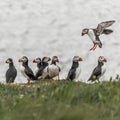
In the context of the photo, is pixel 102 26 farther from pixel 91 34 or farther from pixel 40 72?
pixel 40 72

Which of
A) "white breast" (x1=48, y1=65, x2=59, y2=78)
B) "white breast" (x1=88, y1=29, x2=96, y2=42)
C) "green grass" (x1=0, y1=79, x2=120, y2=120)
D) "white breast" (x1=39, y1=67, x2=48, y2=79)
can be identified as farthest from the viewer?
"white breast" (x1=88, y1=29, x2=96, y2=42)

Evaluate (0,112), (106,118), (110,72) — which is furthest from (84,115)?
(110,72)

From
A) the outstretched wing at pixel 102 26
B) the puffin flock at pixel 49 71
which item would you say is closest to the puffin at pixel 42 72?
the puffin flock at pixel 49 71

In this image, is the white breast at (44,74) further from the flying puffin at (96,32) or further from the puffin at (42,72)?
the flying puffin at (96,32)

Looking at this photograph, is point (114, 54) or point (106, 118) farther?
point (114, 54)

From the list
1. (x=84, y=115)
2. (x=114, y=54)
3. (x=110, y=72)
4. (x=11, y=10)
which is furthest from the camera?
(x=11, y=10)

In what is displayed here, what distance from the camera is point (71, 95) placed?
6.57 metres

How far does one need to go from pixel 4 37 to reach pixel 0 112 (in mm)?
22930

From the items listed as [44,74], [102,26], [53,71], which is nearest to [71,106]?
[53,71]

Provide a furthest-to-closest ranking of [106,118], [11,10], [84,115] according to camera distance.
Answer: [11,10] → [106,118] → [84,115]

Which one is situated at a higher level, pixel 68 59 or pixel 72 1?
pixel 72 1

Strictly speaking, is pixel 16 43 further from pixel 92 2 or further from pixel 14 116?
pixel 14 116

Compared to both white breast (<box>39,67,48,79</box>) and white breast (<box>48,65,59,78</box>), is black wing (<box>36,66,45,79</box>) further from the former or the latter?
white breast (<box>48,65,59,78</box>)

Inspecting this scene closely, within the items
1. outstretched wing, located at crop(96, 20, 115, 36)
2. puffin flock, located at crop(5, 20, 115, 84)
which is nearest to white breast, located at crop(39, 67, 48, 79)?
puffin flock, located at crop(5, 20, 115, 84)
